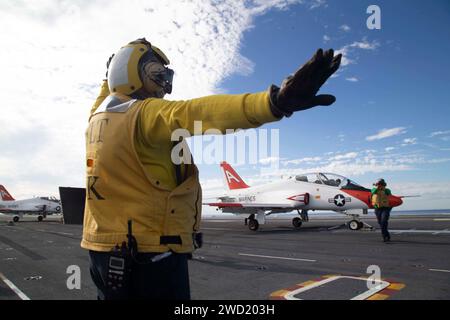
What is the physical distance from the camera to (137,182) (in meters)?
1.69

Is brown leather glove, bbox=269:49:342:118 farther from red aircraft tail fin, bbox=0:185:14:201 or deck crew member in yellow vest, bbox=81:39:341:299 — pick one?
red aircraft tail fin, bbox=0:185:14:201

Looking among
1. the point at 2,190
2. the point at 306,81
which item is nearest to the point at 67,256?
the point at 306,81

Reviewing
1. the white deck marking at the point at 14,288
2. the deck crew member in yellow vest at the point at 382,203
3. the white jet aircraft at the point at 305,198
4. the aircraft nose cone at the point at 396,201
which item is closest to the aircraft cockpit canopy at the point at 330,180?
the white jet aircraft at the point at 305,198

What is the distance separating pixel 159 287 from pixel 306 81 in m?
1.40

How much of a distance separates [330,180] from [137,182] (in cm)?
1648

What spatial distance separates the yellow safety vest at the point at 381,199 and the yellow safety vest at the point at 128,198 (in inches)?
416

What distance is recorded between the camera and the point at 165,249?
1.66 meters

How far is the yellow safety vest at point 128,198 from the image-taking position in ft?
5.44

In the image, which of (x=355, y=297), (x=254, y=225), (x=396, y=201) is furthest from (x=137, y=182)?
(x=254, y=225)

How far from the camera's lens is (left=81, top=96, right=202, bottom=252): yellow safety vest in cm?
166

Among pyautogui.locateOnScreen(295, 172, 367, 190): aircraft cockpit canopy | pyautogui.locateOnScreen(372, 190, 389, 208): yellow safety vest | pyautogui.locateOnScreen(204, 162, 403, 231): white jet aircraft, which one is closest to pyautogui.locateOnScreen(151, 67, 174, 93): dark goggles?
pyautogui.locateOnScreen(372, 190, 389, 208): yellow safety vest

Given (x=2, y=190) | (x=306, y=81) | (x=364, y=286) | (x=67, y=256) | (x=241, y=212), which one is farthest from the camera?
(x=2, y=190)

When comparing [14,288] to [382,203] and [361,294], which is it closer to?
[361,294]
